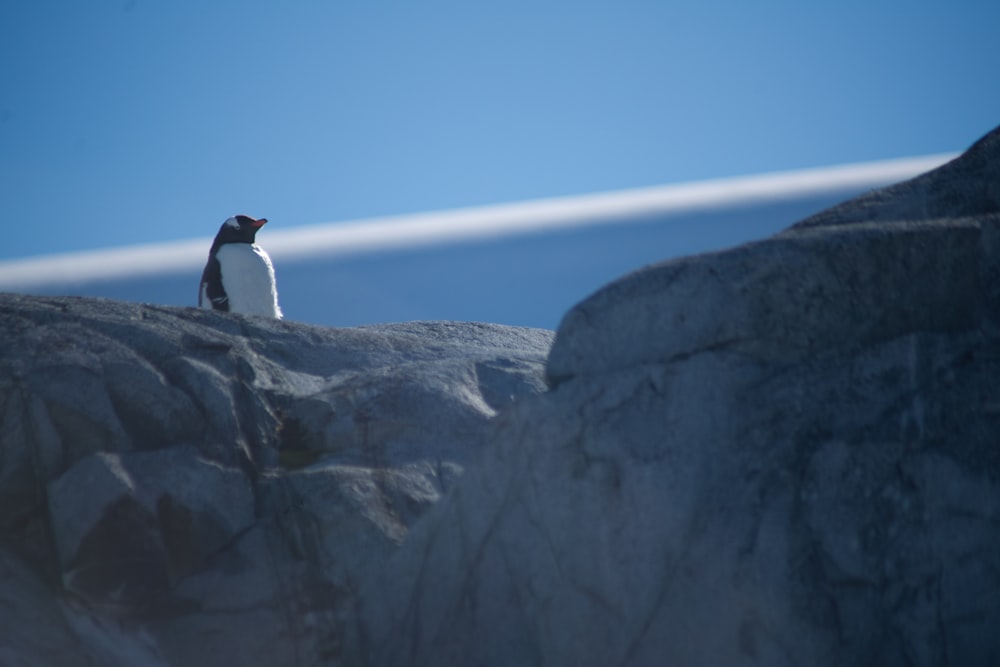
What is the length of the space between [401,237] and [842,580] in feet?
38.8

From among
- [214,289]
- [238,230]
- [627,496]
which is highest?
[238,230]

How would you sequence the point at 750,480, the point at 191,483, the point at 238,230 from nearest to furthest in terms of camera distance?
the point at 750,480
the point at 191,483
the point at 238,230

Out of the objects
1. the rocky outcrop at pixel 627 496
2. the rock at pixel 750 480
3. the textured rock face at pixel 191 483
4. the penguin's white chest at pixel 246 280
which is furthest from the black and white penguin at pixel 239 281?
the rock at pixel 750 480

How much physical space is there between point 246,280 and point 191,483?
4330mm

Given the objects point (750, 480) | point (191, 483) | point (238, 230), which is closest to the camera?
point (750, 480)

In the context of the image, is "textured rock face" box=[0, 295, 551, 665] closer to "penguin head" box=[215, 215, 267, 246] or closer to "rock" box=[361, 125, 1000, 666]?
"rock" box=[361, 125, 1000, 666]

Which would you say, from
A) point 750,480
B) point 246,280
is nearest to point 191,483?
point 750,480

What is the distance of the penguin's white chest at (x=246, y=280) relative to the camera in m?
7.76

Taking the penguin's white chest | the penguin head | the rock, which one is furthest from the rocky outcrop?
the penguin head

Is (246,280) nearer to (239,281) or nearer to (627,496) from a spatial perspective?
(239,281)

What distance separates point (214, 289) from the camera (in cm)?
786

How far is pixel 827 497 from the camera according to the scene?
8.32 feet

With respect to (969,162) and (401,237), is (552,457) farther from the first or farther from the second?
(401,237)

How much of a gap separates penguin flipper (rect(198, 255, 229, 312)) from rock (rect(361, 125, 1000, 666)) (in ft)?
16.8
